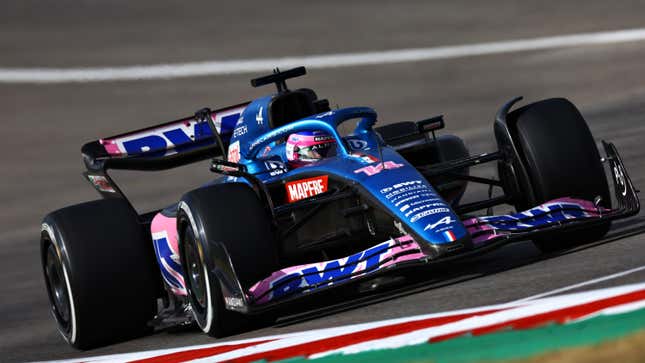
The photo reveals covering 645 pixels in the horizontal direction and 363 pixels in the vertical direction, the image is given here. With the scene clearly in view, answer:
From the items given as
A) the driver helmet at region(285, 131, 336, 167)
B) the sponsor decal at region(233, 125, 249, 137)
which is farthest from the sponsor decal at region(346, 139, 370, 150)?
the sponsor decal at region(233, 125, 249, 137)

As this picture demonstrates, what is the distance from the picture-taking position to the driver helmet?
9352 millimetres

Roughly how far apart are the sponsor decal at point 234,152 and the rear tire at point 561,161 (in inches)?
86.0

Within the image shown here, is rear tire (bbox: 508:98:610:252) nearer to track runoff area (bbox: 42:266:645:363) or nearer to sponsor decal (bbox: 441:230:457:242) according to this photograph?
sponsor decal (bbox: 441:230:457:242)

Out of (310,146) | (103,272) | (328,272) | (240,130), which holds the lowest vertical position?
(328,272)

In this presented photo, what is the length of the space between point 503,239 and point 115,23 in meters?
16.5

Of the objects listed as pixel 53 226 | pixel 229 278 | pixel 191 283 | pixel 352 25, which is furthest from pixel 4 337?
pixel 352 25

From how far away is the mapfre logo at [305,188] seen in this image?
8.75 m

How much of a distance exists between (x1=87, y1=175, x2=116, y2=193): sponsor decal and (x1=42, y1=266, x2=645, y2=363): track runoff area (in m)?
3.21

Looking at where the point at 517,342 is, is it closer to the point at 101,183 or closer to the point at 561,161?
the point at 561,161

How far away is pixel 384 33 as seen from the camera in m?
23.3

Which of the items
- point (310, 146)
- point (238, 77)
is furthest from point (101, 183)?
point (238, 77)

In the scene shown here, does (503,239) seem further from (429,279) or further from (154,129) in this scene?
(154,129)

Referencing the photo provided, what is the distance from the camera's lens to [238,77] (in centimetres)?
2148

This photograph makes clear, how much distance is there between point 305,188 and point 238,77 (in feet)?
42.0
